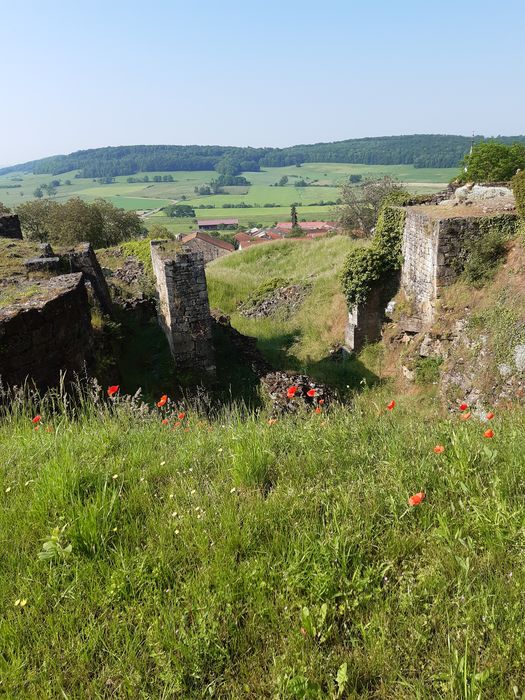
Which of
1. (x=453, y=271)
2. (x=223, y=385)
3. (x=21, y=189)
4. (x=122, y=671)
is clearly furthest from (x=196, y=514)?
(x=21, y=189)

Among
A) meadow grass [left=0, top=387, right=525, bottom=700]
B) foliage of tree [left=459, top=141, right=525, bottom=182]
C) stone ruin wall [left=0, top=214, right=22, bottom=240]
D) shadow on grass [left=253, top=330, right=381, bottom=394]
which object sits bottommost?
shadow on grass [left=253, top=330, right=381, bottom=394]

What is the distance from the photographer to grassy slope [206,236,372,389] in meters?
15.7

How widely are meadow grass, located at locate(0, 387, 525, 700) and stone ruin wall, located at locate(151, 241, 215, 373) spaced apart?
8818 millimetres

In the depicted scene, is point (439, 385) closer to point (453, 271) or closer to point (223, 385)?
point (453, 271)

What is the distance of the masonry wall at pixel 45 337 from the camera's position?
20.9ft

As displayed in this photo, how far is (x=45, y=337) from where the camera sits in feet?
22.6

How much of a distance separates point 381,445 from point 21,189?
18902 centimetres

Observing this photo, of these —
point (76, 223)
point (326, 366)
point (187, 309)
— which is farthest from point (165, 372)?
point (76, 223)

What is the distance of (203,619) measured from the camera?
2.04 meters

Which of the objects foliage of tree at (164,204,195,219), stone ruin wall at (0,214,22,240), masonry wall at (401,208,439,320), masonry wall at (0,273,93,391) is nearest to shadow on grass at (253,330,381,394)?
masonry wall at (401,208,439,320)

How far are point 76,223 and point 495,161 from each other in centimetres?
3217

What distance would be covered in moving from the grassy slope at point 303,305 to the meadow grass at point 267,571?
35.2 feet

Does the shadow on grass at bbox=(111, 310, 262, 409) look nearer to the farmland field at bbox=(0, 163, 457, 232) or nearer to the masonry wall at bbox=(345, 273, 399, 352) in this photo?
the masonry wall at bbox=(345, 273, 399, 352)

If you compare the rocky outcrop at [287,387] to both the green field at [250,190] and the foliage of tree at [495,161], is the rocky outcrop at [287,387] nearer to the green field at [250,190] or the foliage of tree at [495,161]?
the foliage of tree at [495,161]
